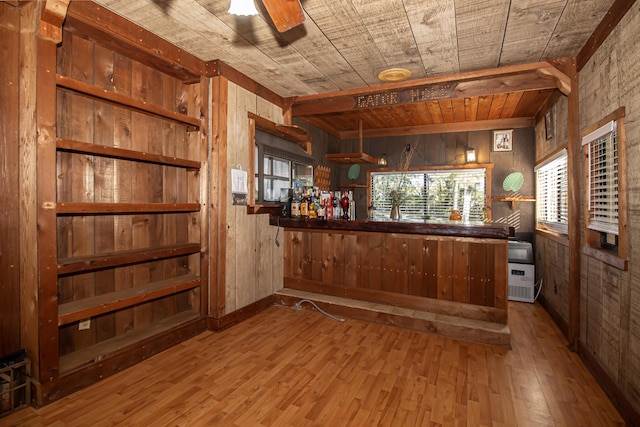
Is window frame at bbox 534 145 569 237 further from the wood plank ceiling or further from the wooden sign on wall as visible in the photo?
the wooden sign on wall

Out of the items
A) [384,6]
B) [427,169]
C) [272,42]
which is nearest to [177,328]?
[272,42]

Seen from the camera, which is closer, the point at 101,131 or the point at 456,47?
the point at 101,131

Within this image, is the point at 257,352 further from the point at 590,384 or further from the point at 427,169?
the point at 427,169

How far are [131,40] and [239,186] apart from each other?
143cm

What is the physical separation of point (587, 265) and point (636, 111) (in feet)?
4.12

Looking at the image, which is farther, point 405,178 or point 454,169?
point 405,178

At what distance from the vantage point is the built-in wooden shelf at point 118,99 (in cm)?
201

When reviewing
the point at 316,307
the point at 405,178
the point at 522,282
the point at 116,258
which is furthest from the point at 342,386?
the point at 405,178

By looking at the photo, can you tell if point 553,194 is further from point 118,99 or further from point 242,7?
point 118,99

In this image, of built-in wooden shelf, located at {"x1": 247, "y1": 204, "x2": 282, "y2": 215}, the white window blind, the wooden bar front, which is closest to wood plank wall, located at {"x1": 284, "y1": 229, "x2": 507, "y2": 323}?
the wooden bar front

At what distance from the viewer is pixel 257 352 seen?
2.64 metres

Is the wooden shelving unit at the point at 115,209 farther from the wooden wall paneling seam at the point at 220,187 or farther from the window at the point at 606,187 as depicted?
the window at the point at 606,187

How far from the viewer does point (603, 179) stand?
2.36m

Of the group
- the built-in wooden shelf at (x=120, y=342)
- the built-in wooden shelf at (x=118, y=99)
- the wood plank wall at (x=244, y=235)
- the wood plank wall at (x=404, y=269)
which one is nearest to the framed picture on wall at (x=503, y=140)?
the wood plank wall at (x=404, y=269)
